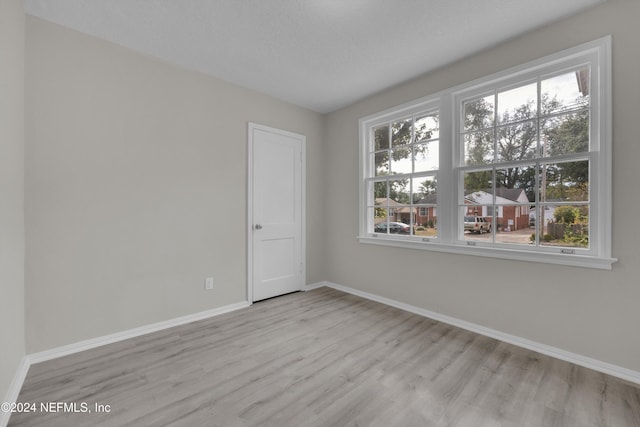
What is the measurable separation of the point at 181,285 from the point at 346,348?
178cm

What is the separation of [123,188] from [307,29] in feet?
6.99

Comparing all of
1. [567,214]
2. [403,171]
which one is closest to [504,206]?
[567,214]

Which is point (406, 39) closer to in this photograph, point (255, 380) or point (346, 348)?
point (346, 348)

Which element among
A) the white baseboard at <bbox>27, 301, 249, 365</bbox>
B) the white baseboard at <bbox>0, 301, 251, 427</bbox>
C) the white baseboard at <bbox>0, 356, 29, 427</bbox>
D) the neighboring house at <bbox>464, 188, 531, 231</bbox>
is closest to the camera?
the white baseboard at <bbox>0, 356, 29, 427</bbox>

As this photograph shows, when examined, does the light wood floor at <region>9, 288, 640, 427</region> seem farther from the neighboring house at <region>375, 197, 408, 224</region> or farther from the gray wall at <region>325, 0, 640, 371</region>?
the neighboring house at <region>375, 197, 408, 224</region>

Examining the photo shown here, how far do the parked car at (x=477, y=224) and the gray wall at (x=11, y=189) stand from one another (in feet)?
11.4

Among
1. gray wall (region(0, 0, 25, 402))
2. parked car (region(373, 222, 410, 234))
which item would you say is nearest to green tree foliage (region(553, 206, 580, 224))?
parked car (region(373, 222, 410, 234))

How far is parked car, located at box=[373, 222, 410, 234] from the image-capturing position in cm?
334

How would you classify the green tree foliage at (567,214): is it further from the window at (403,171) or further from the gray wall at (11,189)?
the gray wall at (11,189)

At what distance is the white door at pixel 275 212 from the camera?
11.2 feet

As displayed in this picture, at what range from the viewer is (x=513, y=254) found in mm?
2389

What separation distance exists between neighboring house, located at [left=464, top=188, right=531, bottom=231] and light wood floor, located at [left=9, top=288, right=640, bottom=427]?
1068mm

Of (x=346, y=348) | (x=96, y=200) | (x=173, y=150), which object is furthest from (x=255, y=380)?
(x=173, y=150)

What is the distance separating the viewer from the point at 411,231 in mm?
3252
